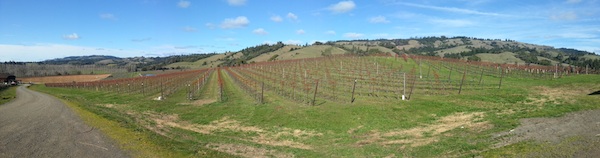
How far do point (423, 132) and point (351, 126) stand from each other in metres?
5.14

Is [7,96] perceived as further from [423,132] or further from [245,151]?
[423,132]

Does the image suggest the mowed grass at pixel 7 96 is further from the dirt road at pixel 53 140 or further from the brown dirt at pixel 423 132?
the brown dirt at pixel 423 132

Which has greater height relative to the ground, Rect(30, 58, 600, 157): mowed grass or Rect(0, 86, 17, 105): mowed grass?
Rect(30, 58, 600, 157): mowed grass

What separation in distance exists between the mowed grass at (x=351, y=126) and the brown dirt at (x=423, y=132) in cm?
6

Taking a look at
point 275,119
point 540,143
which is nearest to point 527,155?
point 540,143

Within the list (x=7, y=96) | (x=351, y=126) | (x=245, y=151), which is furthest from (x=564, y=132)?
(x=7, y=96)

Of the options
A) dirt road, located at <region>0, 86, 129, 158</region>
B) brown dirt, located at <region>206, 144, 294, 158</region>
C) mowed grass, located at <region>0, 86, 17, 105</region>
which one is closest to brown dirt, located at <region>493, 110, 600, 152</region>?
brown dirt, located at <region>206, 144, 294, 158</region>

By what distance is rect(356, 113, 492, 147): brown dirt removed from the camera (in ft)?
65.3

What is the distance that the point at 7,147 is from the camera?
60.3 feet

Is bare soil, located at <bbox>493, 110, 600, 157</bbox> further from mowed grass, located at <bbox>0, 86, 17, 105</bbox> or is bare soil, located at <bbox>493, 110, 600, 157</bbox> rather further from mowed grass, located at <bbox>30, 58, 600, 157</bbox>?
mowed grass, located at <bbox>0, 86, 17, 105</bbox>

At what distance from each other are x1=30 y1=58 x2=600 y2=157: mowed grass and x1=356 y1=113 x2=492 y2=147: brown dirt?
6cm

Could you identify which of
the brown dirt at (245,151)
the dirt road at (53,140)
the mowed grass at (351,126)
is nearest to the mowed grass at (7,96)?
the dirt road at (53,140)

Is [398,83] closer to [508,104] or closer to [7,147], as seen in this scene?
[508,104]

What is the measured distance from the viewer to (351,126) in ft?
81.8
